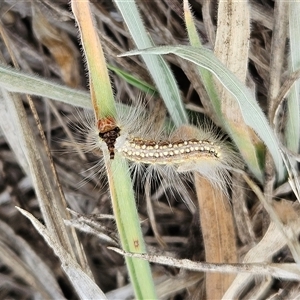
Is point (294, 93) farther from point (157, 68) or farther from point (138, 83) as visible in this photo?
point (138, 83)

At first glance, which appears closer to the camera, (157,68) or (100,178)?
(157,68)

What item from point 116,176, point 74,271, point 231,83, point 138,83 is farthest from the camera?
point 138,83

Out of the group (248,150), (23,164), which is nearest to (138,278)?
(248,150)

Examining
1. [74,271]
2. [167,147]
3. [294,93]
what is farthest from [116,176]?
[294,93]

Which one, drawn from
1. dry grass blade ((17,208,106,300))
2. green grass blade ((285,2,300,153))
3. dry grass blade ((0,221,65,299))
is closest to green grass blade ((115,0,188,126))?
green grass blade ((285,2,300,153))

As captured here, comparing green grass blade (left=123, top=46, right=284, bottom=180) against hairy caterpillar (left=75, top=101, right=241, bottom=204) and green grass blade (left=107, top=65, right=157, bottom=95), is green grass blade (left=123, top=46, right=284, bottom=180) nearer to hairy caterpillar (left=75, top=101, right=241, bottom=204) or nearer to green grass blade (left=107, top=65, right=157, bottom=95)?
hairy caterpillar (left=75, top=101, right=241, bottom=204)

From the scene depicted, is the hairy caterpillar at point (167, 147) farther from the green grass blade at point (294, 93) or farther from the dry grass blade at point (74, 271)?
the dry grass blade at point (74, 271)
